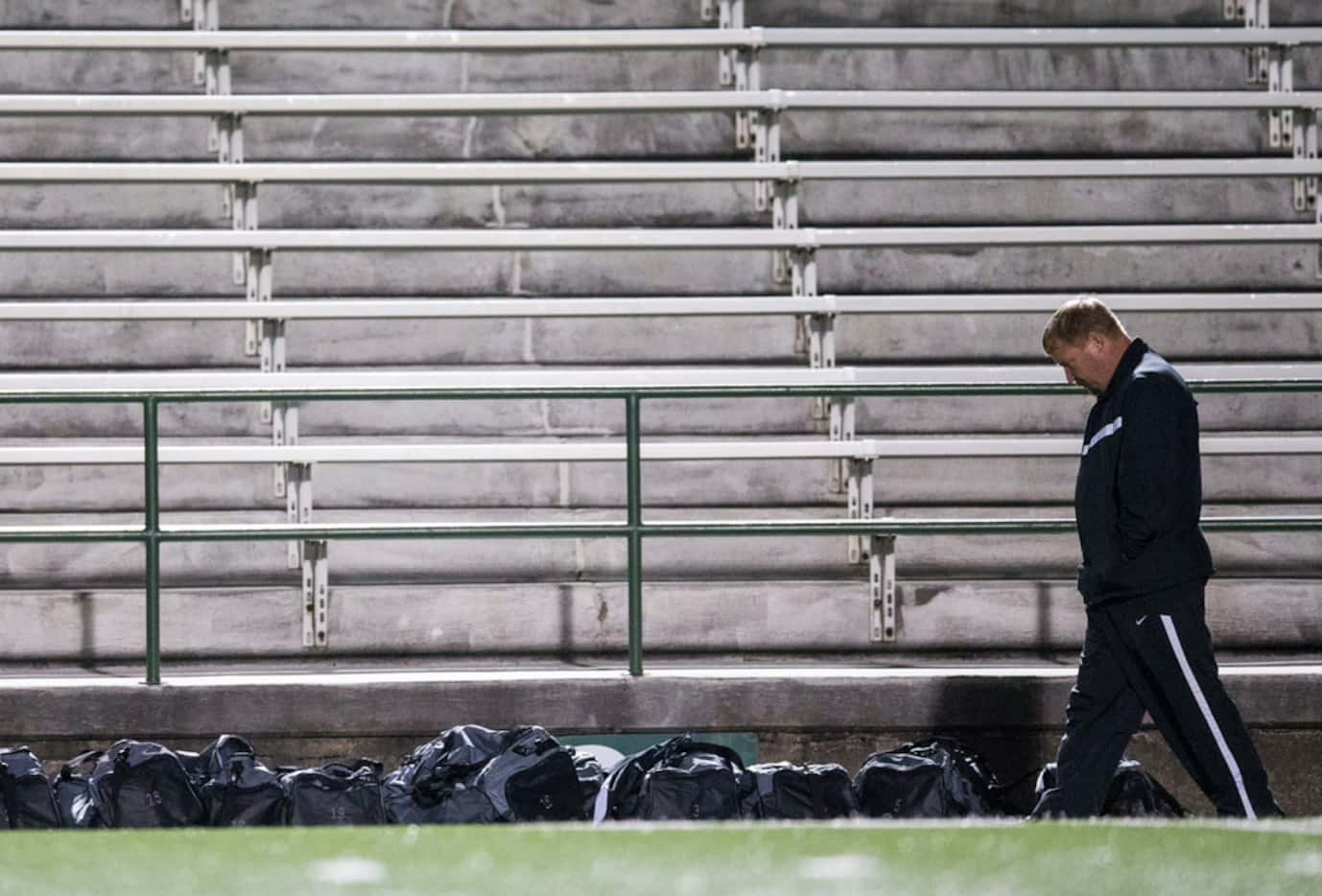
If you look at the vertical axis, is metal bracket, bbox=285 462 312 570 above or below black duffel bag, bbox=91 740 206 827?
above

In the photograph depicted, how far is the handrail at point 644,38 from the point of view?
22.7 feet

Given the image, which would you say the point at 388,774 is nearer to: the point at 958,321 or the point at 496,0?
the point at 958,321

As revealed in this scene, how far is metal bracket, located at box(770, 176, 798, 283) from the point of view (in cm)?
674

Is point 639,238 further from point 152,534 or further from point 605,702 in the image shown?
point 152,534

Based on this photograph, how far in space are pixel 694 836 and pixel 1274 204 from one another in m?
4.56

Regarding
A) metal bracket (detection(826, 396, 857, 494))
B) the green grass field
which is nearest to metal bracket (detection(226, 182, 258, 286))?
metal bracket (detection(826, 396, 857, 494))

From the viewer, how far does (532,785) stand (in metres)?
4.64

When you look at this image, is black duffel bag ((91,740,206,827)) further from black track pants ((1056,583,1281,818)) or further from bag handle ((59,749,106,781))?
black track pants ((1056,583,1281,818))

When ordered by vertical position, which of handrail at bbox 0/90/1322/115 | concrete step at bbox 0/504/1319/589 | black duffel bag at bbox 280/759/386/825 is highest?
handrail at bbox 0/90/1322/115

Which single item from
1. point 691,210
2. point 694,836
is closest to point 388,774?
point 694,836

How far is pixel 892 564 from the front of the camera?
5.90 meters

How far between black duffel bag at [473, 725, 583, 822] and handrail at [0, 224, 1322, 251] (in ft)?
8.14

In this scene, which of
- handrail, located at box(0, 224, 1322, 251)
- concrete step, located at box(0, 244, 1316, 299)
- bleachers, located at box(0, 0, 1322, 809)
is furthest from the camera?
concrete step, located at box(0, 244, 1316, 299)

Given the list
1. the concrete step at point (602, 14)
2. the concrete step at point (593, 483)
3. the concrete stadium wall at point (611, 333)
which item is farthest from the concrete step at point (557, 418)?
the concrete step at point (602, 14)
